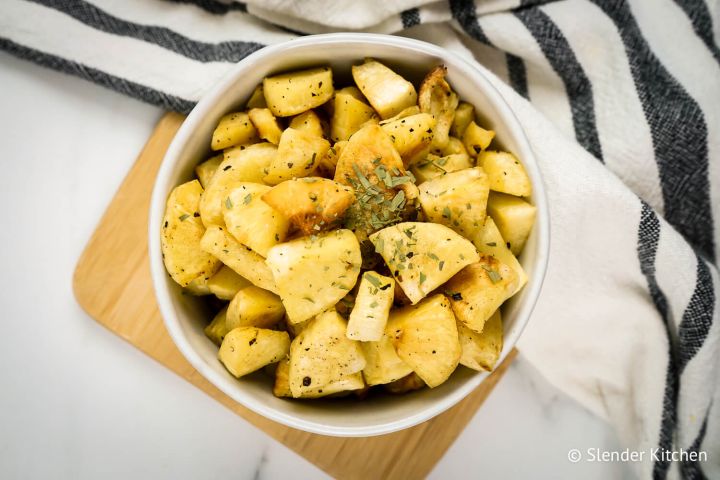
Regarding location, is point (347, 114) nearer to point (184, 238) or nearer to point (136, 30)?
point (184, 238)

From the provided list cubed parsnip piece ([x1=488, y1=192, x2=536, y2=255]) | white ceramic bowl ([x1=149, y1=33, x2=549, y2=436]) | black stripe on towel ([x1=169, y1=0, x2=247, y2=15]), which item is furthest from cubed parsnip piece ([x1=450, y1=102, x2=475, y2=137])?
black stripe on towel ([x1=169, y1=0, x2=247, y2=15])

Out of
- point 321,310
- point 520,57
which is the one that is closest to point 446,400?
point 321,310

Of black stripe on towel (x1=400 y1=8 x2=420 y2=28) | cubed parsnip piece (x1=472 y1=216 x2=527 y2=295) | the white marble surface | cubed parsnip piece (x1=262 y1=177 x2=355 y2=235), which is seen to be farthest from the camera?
the white marble surface

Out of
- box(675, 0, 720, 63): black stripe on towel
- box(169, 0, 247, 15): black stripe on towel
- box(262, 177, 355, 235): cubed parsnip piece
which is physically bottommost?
box(262, 177, 355, 235): cubed parsnip piece

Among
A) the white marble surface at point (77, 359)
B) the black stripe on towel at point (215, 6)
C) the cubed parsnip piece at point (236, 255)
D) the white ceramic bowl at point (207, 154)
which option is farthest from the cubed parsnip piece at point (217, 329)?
the black stripe on towel at point (215, 6)

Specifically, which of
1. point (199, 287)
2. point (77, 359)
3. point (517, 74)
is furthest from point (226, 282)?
point (517, 74)

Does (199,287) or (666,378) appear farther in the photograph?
(666,378)

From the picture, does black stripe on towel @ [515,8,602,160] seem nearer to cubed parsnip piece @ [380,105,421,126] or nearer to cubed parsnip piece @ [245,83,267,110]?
cubed parsnip piece @ [380,105,421,126]

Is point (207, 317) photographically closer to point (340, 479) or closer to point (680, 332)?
point (340, 479)
